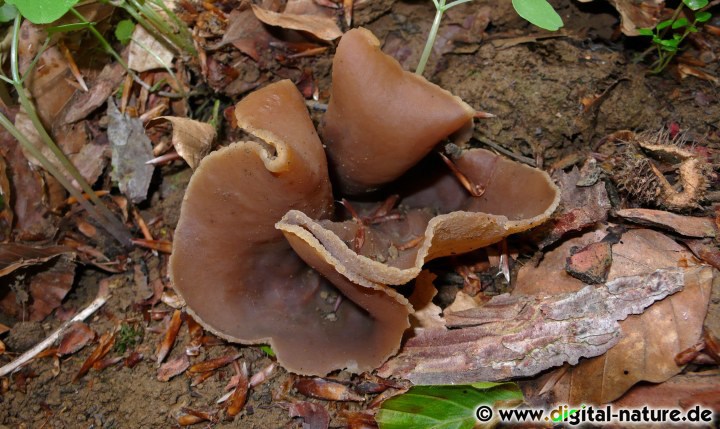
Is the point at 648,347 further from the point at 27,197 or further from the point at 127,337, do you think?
the point at 27,197

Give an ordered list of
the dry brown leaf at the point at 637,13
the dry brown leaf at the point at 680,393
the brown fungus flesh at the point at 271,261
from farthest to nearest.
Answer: the dry brown leaf at the point at 637,13 < the brown fungus flesh at the point at 271,261 < the dry brown leaf at the point at 680,393

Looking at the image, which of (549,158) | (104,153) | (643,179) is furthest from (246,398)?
(643,179)

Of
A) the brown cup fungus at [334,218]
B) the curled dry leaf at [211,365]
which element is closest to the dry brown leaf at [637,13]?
the brown cup fungus at [334,218]

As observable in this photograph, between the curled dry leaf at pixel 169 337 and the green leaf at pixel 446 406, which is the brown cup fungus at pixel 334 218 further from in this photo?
the curled dry leaf at pixel 169 337

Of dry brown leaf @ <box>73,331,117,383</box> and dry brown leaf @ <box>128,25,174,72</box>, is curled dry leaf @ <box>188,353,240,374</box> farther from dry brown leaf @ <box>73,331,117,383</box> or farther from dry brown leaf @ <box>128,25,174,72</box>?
dry brown leaf @ <box>128,25,174,72</box>

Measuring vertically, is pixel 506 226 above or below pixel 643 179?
above

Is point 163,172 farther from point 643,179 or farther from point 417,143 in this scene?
point 643,179
